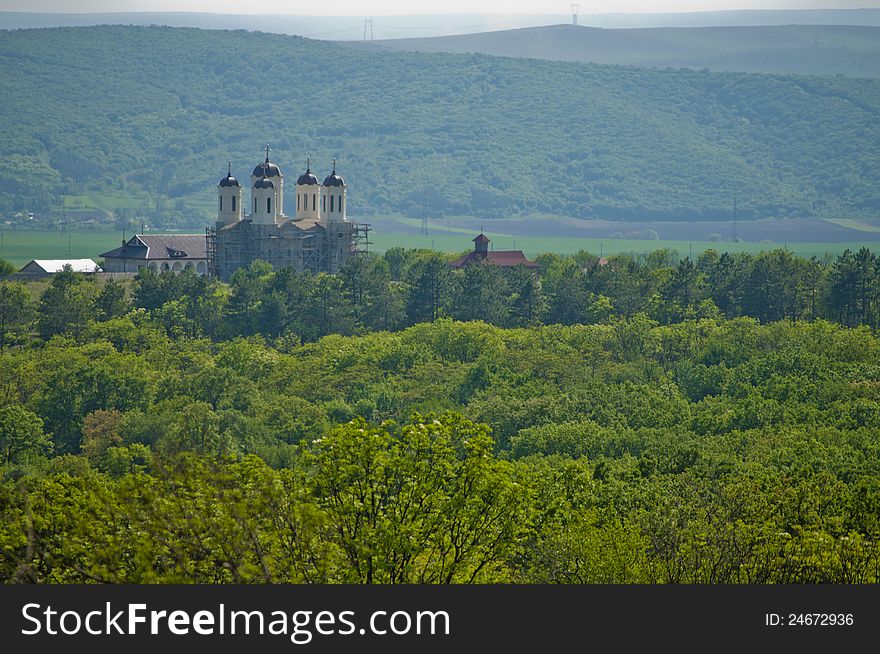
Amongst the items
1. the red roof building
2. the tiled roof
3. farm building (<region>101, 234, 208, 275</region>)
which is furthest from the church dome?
the red roof building

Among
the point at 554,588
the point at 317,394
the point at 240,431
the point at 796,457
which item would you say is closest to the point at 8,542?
the point at 554,588

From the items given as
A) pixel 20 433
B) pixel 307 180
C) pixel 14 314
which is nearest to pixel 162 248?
pixel 307 180

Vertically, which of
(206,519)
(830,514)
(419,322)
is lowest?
(419,322)

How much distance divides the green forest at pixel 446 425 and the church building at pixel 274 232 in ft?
32.6

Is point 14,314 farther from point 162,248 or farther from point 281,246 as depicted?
point 162,248

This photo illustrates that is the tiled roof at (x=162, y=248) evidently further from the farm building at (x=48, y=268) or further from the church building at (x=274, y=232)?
the church building at (x=274, y=232)

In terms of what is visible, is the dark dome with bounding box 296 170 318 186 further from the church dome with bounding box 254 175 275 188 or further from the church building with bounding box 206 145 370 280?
the church dome with bounding box 254 175 275 188

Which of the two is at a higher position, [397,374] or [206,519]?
[206,519]

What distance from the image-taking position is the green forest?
78.1ft

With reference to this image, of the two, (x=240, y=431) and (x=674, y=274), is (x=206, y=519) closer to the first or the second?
(x=240, y=431)

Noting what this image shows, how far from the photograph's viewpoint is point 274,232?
363 ft

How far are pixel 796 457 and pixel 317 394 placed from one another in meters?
30.3

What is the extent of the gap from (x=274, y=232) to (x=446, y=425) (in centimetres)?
8633

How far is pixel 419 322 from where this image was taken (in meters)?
92.4
